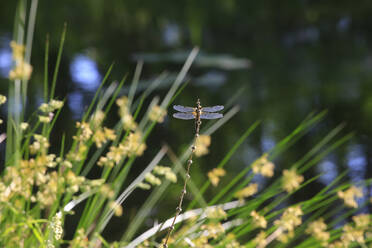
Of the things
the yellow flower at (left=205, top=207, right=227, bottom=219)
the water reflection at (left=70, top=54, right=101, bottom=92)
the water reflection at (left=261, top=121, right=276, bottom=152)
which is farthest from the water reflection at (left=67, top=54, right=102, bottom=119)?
the yellow flower at (left=205, top=207, right=227, bottom=219)

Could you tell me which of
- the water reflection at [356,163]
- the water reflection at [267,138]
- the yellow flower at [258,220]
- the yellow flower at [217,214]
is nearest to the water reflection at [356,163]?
the water reflection at [356,163]

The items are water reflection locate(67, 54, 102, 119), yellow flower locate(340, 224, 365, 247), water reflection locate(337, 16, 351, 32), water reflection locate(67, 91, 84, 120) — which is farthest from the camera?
water reflection locate(337, 16, 351, 32)

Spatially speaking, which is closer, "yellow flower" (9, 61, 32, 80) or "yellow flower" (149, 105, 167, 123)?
"yellow flower" (9, 61, 32, 80)

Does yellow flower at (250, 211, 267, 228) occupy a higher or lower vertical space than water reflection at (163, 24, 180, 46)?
lower

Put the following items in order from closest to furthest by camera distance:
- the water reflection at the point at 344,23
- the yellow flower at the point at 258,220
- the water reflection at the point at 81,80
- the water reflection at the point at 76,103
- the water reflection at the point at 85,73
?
the yellow flower at the point at 258,220 < the water reflection at the point at 76,103 < the water reflection at the point at 81,80 < the water reflection at the point at 85,73 < the water reflection at the point at 344,23

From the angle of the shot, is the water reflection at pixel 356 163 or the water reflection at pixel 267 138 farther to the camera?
the water reflection at pixel 267 138

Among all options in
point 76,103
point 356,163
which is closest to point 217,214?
point 356,163

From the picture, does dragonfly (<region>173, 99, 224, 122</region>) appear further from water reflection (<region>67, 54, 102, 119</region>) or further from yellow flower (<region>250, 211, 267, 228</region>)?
water reflection (<region>67, 54, 102, 119</region>)

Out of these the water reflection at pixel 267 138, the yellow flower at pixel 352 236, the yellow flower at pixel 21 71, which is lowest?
the yellow flower at pixel 352 236

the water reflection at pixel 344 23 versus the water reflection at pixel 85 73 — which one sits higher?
the water reflection at pixel 344 23

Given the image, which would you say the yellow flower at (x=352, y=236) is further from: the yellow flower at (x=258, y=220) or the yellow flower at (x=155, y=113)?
the yellow flower at (x=155, y=113)
